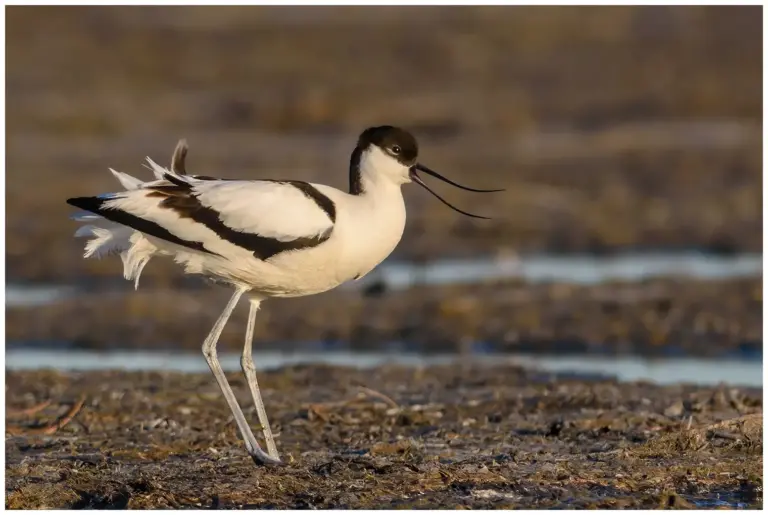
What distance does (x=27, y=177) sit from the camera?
48.8 feet

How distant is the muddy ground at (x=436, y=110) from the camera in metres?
12.5

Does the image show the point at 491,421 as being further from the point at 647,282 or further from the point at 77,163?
the point at 77,163

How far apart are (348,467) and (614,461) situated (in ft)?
3.67

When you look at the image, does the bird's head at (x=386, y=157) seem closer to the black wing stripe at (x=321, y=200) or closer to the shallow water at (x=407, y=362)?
the black wing stripe at (x=321, y=200)

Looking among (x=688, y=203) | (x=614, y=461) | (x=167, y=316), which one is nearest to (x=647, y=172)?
(x=688, y=203)

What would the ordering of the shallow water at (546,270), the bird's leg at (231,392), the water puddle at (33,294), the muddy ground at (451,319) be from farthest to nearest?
the shallow water at (546,270)
the water puddle at (33,294)
the muddy ground at (451,319)
the bird's leg at (231,392)

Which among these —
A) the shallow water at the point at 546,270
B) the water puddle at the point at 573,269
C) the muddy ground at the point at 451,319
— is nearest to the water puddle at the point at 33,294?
the shallow water at the point at 546,270

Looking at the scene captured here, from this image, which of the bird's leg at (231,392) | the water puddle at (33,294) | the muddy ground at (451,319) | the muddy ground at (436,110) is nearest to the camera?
the bird's leg at (231,392)

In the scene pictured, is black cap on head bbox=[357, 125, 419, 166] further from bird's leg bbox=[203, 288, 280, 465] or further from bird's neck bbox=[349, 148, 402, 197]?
bird's leg bbox=[203, 288, 280, 465]

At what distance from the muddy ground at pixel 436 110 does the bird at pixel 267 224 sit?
4.48 meters

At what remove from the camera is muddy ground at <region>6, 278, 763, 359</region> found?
29.3 feet

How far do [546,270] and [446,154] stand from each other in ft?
18.9

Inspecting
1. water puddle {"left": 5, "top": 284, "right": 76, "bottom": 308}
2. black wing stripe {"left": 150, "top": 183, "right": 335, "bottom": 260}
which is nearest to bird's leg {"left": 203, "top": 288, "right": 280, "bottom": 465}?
black wing stripe {"left": 150, "top": 183, "right": 335, "bottom": 260}

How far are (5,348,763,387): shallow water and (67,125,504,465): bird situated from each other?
6.73ft
